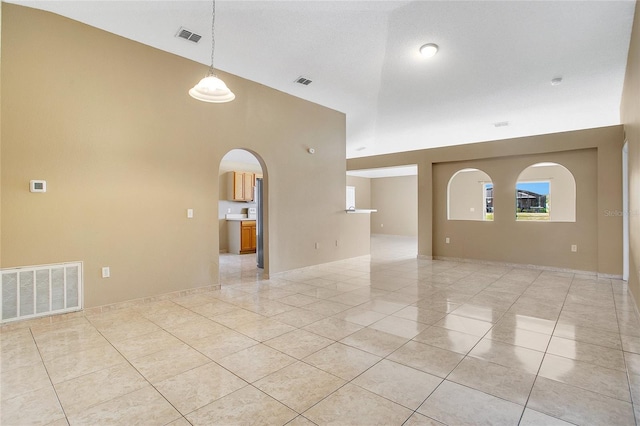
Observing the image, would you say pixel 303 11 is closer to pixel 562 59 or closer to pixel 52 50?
pixel 52 50

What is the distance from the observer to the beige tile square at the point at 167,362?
7.32ft

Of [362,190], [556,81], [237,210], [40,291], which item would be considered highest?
[556,81]

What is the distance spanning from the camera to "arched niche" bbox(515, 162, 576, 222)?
914 centimetres

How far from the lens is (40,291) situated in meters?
3.26

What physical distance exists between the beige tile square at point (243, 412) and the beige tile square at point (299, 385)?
62 mm

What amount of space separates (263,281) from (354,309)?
1959 mm

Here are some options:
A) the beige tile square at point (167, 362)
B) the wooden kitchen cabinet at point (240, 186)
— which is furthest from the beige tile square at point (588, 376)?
the wooden kitchen cabinet at point (240, 186)

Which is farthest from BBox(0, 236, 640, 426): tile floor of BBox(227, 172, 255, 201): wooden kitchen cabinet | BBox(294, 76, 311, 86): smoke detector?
BBox(227, 172, 255, 201): wooden kitchen cabinet

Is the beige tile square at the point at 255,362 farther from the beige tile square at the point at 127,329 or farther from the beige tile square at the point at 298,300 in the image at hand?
the beige tile square at the point at 298,300

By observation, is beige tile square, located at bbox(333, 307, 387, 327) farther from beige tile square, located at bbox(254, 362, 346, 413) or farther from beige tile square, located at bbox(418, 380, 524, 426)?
beige tile square, located at bbox(418, 380, 524, 426)

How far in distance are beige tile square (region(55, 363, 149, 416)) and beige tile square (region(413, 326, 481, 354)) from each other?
7.29 ft

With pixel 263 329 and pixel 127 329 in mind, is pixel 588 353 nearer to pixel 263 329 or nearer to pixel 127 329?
pixel 263 329

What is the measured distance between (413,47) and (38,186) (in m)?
4.62

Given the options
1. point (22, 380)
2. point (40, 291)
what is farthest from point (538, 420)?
point (40, 291)
